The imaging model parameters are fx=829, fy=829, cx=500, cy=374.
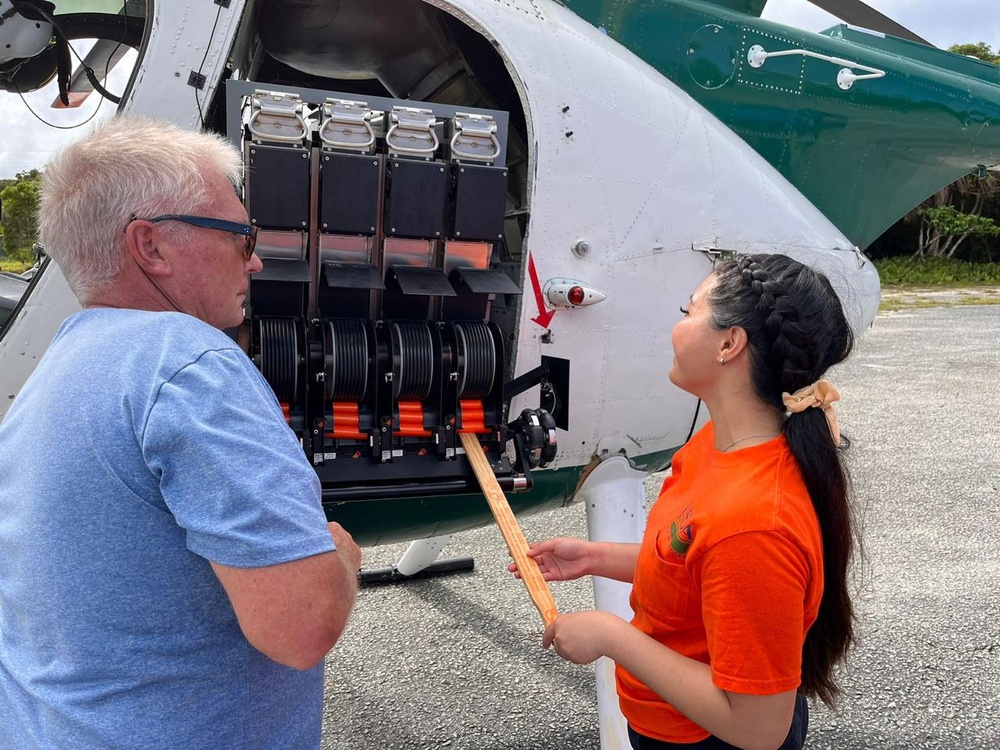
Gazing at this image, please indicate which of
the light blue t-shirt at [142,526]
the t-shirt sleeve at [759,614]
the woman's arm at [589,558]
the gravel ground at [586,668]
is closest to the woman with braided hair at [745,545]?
the t-shirt sleeve at [759,614]

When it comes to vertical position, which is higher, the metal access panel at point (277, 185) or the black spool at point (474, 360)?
the metal access panel at point (277, 185)

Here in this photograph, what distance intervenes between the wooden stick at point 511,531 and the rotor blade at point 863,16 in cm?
278

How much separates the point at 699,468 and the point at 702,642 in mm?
316

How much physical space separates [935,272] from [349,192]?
26.1 meters

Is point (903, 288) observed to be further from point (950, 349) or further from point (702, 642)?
point (702, 642)

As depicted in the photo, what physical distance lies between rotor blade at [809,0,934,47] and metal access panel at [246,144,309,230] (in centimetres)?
278

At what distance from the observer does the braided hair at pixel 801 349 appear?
1.42 metres

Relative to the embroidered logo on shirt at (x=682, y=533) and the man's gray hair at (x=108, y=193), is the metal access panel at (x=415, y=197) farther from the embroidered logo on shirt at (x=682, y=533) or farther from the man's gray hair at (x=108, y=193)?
the embroidered logo on shirt at (x=682, y=533)

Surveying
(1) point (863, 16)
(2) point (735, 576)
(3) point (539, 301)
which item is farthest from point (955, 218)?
(2) point (735, 576)

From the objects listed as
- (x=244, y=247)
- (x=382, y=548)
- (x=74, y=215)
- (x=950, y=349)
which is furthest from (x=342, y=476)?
(x=950, y=349)

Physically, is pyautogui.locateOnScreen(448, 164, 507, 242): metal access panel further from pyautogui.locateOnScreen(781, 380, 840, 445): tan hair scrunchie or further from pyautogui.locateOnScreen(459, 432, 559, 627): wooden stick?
pyautogui.locateOnScreen(781, 380, 840, 445): tan hair scrunchie

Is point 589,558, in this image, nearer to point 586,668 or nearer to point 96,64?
point 586,668

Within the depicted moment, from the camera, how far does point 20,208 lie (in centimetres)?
245

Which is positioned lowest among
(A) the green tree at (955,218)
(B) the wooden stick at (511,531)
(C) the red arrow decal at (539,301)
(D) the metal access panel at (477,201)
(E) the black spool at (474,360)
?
(A) the green tree at (955,218)
